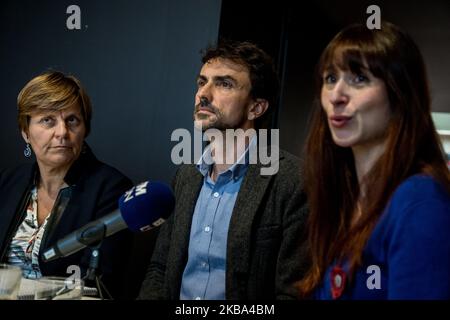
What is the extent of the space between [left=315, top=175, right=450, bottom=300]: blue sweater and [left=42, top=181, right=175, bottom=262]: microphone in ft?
1.81

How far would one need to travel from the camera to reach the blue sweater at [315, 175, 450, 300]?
1.13 metres

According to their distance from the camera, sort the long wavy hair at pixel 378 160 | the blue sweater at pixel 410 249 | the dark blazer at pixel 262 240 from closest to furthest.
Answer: the blue sweater at pixel 410 249, the long wavy hair at pixel 378 160, the dark blazer at pixel 262 240

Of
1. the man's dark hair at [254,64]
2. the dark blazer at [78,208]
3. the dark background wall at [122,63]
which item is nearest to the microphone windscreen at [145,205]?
the dark blazer at [78,208]

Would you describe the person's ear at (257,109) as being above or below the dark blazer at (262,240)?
above

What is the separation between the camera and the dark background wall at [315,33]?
10.1ft

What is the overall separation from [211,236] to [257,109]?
1.95 ft

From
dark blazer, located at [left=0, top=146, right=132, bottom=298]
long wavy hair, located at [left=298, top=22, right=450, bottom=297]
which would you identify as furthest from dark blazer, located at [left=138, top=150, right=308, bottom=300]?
long wavy hair, located at [left=298, top=22, right=450, bottom=297]

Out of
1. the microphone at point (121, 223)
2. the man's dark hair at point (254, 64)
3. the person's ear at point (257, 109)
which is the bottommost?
the microphone at point (121, 223)

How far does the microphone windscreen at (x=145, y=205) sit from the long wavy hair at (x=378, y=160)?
15.6 inches

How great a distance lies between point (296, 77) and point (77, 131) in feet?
4.34

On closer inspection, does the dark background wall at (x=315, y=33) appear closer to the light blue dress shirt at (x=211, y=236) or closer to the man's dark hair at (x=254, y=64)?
the man's dark hair at (x=254, y=64)

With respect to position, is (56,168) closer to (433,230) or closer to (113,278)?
(113,278)

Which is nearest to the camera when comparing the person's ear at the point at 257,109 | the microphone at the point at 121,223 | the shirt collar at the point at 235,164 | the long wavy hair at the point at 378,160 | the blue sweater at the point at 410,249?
the blue sweater at the point at 410,249

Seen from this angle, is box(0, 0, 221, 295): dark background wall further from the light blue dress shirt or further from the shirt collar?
the light blue dress shirt
